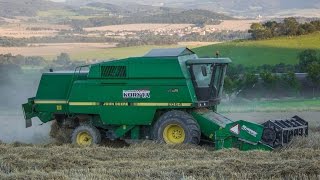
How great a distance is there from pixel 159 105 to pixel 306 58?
33772mm

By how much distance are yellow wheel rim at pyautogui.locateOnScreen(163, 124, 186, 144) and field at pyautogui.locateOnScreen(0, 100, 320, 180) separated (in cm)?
51

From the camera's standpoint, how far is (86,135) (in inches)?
581

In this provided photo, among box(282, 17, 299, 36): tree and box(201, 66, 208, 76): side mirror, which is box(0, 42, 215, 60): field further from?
box(282, 17, 299, 36): tree

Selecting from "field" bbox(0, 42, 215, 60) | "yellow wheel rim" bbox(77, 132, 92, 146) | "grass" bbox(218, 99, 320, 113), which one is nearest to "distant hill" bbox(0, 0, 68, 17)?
"field" bbox(0, 42, 215, 60)

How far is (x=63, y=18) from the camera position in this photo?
2218 inches

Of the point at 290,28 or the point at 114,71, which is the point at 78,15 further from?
the point at 114,71

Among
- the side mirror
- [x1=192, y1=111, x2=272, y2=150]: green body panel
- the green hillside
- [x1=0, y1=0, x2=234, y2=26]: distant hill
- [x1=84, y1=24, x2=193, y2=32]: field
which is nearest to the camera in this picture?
[x1=192, y1=111, x2=272, y2=150]: green body panel

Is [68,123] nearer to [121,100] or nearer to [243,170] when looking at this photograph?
[121,100]

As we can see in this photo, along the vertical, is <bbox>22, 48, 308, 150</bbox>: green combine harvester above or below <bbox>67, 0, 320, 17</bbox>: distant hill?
below

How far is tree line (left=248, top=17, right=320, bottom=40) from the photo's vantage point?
2172 inches

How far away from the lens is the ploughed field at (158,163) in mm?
9320

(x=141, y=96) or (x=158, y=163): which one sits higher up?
(x=141, y=96)

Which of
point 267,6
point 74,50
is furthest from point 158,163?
point 267,6

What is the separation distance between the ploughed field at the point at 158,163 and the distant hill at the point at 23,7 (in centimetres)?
3924
